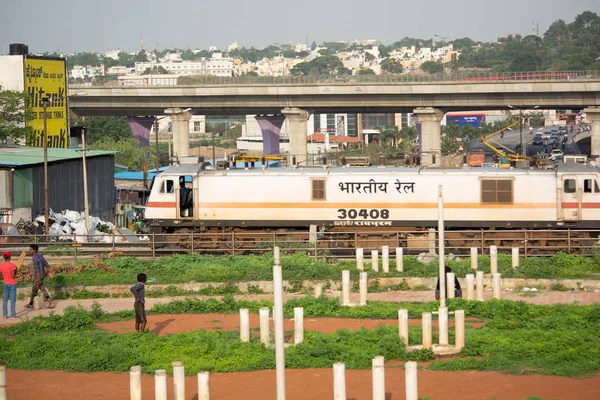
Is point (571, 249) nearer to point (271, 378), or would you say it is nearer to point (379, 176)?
point (379, 176)

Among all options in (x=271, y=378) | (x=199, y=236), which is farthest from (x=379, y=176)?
(x=271, y=378)

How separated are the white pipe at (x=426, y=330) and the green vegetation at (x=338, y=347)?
0.86 ft

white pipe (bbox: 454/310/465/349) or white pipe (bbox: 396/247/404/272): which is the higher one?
white pipe (bbox: 396/247/404/272)

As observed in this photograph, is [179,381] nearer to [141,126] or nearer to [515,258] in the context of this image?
[515,258]

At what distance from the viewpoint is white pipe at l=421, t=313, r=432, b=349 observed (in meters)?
19.2

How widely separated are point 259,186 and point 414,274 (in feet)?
31.6

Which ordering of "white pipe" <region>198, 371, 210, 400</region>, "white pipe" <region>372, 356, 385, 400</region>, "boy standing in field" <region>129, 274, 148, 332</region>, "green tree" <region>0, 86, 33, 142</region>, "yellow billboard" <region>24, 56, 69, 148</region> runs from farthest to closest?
"yellow billboard" <region>24, 56, 69, 148</region> → "green tree" <region>0, 86, 33, 142</region> → "boy standing in field" <region>129, 274, 148, 332</region> → "white pipe" <region>198, 371, 210, 400</region> → "white pipe" <region>372, 356, 385, 400</region>

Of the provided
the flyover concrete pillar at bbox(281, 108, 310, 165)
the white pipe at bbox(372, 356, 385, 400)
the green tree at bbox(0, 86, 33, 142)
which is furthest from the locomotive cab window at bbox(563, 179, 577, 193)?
the flyover concrete pillar at bbox(281, 108, 310, 165)

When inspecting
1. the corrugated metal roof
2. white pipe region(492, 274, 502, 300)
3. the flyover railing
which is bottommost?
white pipe region(492, 274, 502, 300)

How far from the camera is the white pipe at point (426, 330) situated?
19234 mm

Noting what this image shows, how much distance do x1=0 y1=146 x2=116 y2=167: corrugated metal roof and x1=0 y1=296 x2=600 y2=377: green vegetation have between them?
22.3 m

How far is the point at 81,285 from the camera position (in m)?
28.4

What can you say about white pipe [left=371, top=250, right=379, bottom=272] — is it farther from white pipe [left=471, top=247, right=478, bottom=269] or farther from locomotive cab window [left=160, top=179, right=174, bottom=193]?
locomotive cab window [left=160, top=179, right=174, bottom=193]

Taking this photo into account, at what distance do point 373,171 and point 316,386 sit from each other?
61.6 ft
